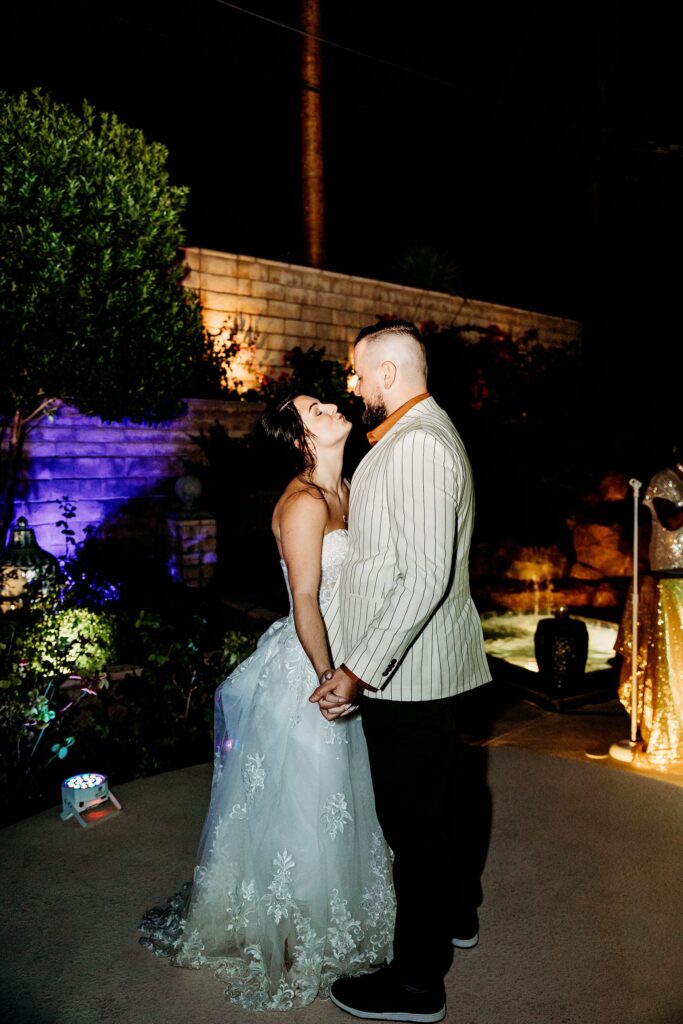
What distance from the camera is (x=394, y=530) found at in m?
2.04

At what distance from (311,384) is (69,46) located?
839 centimetres

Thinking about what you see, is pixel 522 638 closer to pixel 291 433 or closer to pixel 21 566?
pixel 21 566

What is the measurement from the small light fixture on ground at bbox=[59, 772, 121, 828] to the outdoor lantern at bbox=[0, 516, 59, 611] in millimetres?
2068

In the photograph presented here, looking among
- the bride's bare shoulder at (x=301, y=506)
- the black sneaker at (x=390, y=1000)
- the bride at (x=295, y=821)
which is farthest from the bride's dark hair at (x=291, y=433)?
the black sneaker at (x=390, y=1000)

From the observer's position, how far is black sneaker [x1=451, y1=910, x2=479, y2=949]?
2510mm

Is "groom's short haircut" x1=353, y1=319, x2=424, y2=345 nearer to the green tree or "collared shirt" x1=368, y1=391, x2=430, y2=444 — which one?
"collared shirt" x1=368, y1=391, x2=430, y2=444

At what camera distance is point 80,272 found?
6.18 meters

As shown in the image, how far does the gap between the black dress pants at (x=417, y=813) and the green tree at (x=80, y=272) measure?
500 centimetres

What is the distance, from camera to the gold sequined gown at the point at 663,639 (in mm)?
3967

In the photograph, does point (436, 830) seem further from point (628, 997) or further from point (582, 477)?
point (582, 477)

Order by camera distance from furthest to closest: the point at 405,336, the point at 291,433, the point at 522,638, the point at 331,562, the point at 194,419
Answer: the point at 194,419 → the point at 522,638 → the point at 291,433 → the point at 331,562 → the point at 405,336

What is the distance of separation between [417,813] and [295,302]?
10456 millimetres

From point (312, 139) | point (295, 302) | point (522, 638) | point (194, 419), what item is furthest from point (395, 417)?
point (312, 139)

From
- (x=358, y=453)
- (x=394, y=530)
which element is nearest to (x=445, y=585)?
(x=394, y=530)
